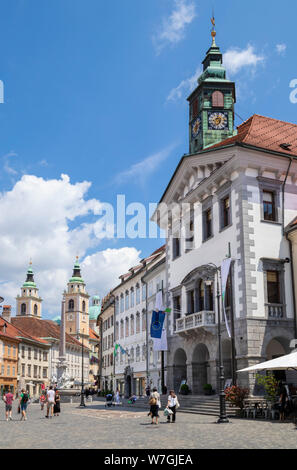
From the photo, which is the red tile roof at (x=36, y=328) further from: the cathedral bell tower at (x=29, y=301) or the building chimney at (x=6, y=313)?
the cathedral bell tower at (x=29, y=301)

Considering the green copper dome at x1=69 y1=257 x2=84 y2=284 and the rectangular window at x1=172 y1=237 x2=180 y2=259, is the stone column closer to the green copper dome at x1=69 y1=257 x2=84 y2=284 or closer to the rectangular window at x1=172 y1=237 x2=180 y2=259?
the rectangular window at x1=172 y1=237 x2=180 y2=259

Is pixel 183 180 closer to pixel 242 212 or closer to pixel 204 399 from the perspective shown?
pixel 242 212

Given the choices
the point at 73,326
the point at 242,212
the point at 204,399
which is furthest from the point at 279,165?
the point at 73,326

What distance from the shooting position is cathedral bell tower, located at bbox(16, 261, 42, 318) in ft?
568

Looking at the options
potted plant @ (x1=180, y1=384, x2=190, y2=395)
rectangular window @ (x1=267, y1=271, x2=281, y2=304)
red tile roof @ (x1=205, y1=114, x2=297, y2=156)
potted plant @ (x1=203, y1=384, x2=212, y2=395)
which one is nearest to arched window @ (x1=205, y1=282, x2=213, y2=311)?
rectangular window @ (x1=267, y1=271, x2=281, y2=304)

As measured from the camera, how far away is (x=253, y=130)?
1367 inches

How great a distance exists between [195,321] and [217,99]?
16.0 m

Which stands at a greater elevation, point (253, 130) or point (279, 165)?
point (253, 130)

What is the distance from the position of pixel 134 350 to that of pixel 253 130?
3317cm

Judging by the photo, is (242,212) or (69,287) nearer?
(242,212)

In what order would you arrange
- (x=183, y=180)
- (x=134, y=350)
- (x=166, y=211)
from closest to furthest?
(x=183, y=180), (x=166, y=211), (x=134, y=350)

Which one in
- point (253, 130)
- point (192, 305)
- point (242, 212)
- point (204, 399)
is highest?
point (253, 130)

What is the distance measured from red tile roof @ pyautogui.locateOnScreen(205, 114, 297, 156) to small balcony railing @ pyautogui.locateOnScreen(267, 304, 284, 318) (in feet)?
29.5
